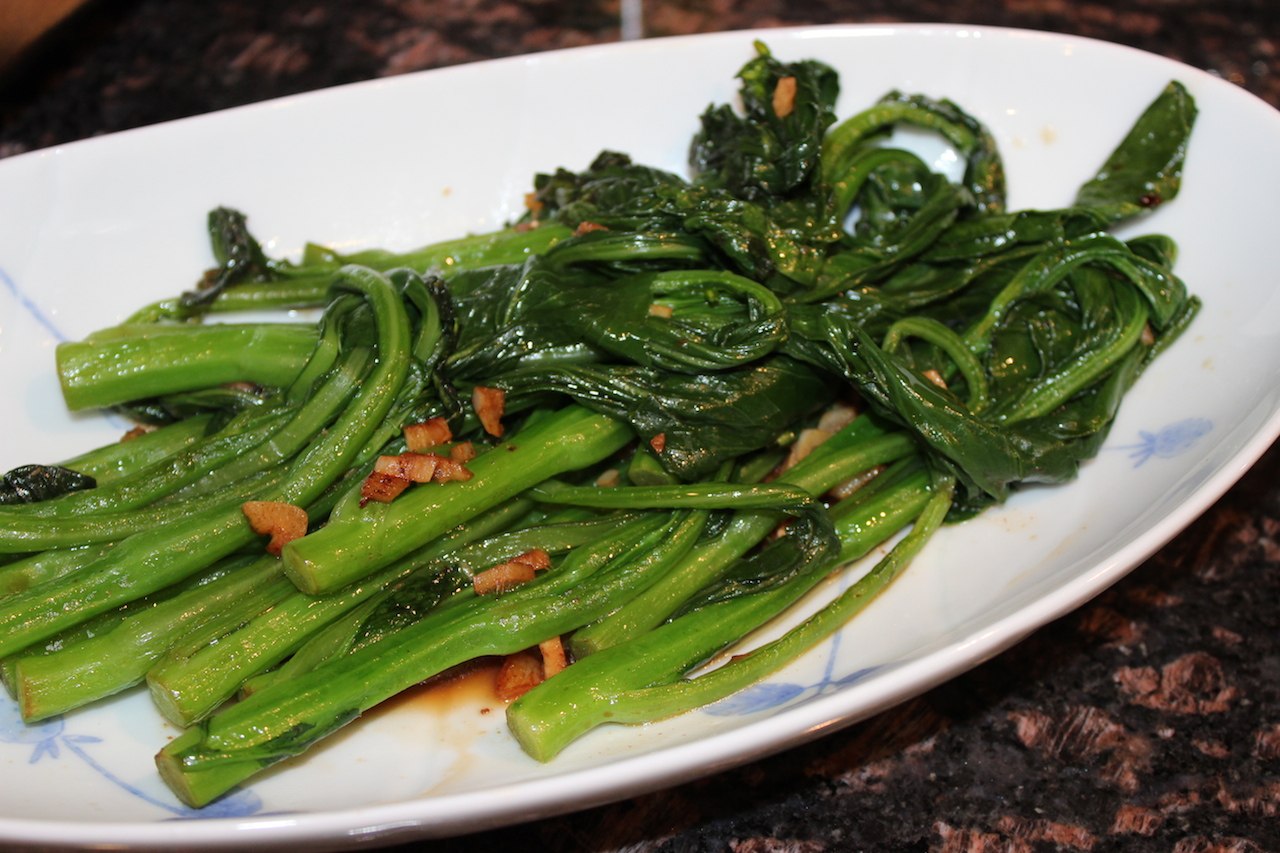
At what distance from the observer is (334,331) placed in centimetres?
284

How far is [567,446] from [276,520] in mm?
726

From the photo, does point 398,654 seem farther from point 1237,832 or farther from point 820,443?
point 1237,832

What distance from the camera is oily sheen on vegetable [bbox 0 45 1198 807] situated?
2395 mm

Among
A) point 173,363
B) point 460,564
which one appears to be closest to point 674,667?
point 460,564

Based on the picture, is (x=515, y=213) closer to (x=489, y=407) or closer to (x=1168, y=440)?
(x=489, y=407)

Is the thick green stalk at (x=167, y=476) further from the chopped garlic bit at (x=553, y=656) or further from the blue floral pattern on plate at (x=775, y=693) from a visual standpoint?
the blue floral pattern on plate at (x=775, y=693)

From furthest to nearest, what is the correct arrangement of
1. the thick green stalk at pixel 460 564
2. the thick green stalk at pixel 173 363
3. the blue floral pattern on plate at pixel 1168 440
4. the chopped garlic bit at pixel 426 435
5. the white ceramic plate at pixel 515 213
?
the thick green stalk at pixel 173 363
the blue floral pattern on plate at pixel 1168 440
the chopped garlic bit at pixel 426 435
the thick green stalk at pixel 460 564
the white ceramic plate at pixel 515 213

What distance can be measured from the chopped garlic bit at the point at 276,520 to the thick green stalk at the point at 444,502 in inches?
4.6

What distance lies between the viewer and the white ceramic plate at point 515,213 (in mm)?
2080

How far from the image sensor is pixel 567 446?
2668mm

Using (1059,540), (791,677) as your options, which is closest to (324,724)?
(791,677)

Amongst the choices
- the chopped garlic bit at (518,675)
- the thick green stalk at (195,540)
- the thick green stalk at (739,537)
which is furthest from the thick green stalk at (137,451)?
the thick green stalk at (739,537)

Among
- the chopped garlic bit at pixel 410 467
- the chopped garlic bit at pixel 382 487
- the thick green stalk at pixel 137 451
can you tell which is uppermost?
the chopped garlic bit at pixel 410 467

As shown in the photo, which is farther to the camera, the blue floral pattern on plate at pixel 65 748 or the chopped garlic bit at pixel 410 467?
the chopped garlic bit at pixel 410 467
